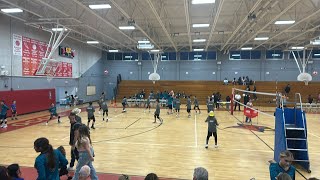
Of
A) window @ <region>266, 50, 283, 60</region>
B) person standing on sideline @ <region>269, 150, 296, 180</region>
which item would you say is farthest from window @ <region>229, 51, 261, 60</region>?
person standing on sideline @ <region>269, 150, 296, 180</region>

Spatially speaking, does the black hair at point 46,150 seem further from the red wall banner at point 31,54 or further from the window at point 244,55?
the window at point 244,55

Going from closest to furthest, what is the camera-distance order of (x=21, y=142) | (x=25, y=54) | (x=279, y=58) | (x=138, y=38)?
(x=21, y=142) < (x=25, y=54) < (x=138, y=38) < (x=279, y=58)

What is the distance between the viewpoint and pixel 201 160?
344 inches

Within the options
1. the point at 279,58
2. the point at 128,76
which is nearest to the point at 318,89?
the point at 279,58

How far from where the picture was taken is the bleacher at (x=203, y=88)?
104ft

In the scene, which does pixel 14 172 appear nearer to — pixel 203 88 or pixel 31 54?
pixel 31 54

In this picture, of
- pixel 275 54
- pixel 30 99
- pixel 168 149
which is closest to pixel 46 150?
pixel 168 149

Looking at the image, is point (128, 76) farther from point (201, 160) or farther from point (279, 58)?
point (201, 160)

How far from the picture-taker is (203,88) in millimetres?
Result: 34312

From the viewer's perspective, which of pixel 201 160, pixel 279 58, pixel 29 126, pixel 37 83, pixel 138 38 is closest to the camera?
pixel 201 160

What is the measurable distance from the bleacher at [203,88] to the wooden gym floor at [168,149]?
17899 millimetres

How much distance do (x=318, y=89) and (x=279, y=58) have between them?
6.84 metres

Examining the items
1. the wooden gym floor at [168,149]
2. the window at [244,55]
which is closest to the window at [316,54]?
the window at [244,55]

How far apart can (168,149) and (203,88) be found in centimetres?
2496
